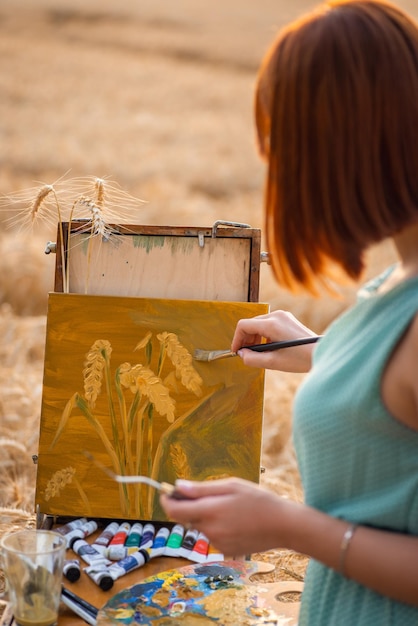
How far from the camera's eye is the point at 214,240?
1.80m

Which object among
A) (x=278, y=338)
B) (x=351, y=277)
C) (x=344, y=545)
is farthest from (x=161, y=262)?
(x=344, y=545)

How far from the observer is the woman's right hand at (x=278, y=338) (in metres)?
1.47

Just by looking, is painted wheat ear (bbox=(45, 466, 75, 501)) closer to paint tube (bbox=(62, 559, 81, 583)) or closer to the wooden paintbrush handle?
paint tube (bbox=(62, 559, 81, 583))

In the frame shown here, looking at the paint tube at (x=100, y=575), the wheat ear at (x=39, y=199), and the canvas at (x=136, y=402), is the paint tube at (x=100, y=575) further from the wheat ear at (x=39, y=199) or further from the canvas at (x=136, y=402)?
the wheat ear at (x=39, y=199)

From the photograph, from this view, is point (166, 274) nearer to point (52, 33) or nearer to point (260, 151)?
point (260, 151)

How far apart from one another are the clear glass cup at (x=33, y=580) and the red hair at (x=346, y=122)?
65 cm

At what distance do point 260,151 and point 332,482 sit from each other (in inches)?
16.5

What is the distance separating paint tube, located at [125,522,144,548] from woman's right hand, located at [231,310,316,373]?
448 millimetres

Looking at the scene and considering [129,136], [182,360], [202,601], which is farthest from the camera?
[129,136]

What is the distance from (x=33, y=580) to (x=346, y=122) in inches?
32.2

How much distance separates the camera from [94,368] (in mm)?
1720

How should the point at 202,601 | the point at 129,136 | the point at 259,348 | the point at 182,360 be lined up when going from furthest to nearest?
the point at 129,136, the point at 182,360, the point at 259,348, the point at 202,601

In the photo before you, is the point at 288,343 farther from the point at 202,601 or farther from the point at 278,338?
the point at 202,601

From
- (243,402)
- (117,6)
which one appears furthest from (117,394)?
(117,6)
